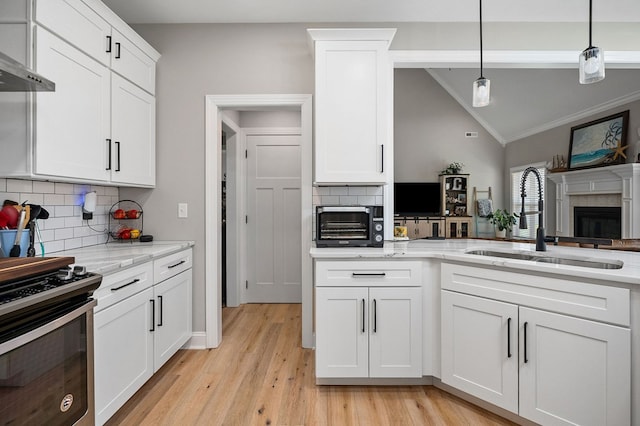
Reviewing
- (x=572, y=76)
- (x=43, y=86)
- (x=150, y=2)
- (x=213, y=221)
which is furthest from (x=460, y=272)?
(x=572, y=76)

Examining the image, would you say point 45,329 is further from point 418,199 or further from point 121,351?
point 418,199

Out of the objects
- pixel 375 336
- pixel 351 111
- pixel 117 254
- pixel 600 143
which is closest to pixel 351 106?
pixel 351 111

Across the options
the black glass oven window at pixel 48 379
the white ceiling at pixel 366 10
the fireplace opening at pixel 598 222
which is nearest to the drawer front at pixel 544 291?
the black glass oven window at pixel 48 379

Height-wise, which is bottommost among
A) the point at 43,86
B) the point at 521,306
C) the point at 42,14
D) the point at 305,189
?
the point at 521,306

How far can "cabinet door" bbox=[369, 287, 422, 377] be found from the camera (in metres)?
2.15

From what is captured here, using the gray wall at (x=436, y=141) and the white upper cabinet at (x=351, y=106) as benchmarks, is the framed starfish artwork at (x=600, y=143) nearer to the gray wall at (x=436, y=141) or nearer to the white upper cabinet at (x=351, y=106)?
the gray wall at (x=436, y=141)

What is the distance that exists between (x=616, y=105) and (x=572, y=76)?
68 centimetres

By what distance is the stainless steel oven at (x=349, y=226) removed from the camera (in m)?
2.36

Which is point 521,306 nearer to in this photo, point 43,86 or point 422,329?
point 422,329

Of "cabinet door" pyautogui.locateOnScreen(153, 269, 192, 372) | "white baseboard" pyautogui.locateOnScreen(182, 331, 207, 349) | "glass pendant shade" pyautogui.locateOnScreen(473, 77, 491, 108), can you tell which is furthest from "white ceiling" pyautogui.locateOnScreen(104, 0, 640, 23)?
"white baseboard" pyautogui.locateOnScreen(182, 331, 207, 349)

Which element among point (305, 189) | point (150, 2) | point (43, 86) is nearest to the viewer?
point (43, 86)

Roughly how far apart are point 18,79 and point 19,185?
0.76 meters

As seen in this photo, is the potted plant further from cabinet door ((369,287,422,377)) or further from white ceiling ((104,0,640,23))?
cabinet door ((369,287,422,377))

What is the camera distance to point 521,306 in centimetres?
177
